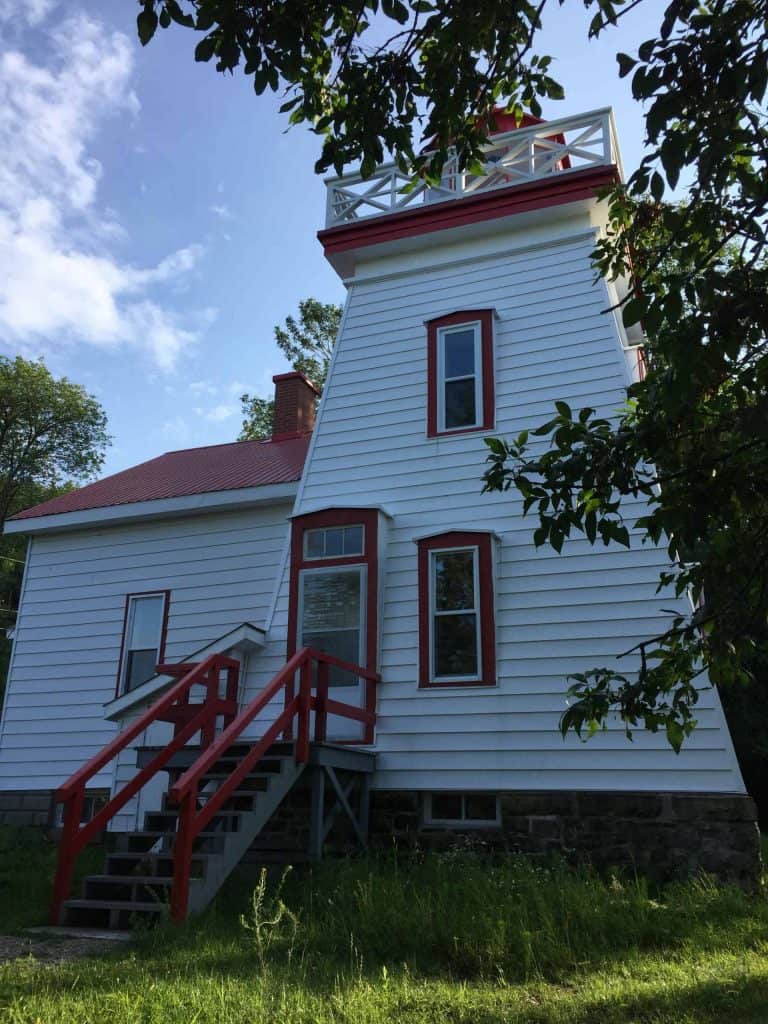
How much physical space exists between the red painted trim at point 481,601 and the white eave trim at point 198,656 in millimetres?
2193

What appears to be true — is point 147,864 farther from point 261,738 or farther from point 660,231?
point 660,231

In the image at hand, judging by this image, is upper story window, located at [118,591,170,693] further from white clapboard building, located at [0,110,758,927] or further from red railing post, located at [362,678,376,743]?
red railing post, located at [362,678,376,743]

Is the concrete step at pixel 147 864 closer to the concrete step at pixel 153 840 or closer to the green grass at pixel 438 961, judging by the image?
the concrete step at pixel 153 840

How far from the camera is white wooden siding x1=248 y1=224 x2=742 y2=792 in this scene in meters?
9.85

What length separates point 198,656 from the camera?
12.1 m

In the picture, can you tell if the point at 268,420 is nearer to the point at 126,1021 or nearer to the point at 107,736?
the point at 107,736

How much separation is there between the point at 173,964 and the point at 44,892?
12.2 ft

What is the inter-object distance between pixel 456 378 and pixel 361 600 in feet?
10.3

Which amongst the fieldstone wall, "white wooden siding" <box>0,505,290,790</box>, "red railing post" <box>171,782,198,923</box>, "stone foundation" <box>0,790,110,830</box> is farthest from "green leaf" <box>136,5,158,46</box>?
the fieldstone wall

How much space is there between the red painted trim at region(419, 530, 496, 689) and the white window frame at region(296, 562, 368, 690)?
691 mm

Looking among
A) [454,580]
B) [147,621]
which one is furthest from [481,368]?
[147,621]

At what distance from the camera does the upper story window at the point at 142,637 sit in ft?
45.4

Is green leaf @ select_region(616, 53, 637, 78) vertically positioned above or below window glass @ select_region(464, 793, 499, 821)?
above

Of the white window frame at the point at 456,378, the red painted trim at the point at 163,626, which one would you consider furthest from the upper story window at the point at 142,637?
the white window frame at the point at 456,378
